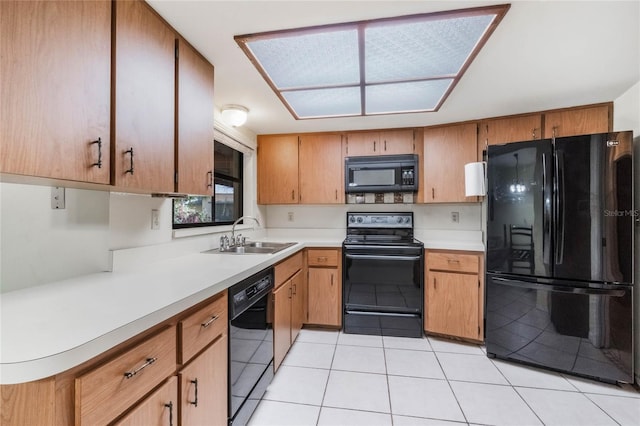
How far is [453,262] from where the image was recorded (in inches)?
99.7

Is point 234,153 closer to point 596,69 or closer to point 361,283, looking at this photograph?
point 361,283

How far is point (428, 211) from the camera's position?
3127 millimetres

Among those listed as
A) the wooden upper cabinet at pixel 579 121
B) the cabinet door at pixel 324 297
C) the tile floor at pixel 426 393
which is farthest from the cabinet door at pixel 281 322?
the wooden upper cabinet at pixel 579 121

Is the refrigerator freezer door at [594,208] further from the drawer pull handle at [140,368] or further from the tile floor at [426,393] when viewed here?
the drawer pull handle at [140,368]

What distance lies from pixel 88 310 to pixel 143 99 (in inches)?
34.2

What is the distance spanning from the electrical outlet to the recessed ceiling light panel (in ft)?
3.55

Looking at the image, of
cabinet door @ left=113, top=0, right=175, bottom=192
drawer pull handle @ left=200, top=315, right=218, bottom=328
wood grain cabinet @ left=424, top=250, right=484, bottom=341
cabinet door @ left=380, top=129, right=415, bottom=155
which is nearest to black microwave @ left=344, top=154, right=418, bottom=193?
cabinet door @ left=380, top=129, right=415, bottom=155

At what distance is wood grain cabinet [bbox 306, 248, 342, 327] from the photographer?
2.75 metres

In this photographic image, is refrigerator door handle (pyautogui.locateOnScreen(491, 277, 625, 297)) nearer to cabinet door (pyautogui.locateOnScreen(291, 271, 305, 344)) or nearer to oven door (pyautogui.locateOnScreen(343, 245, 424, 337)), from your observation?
oven door (pyautogui.locateOnScreen(343, 245, 424, 337))

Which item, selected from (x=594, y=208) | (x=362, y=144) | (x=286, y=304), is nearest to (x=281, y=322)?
(x=286, y=304)

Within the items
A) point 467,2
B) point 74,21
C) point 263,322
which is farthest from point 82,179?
point 467,2

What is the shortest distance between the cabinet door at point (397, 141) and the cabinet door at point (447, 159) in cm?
16

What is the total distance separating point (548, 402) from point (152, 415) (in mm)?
2197

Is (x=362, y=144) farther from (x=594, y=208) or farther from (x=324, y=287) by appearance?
(x=594, y=208)
